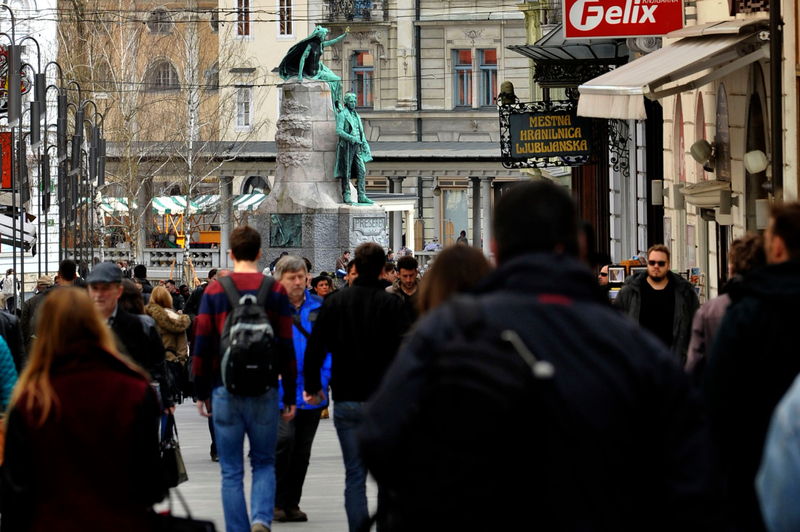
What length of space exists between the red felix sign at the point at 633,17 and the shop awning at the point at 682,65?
100 centimetres

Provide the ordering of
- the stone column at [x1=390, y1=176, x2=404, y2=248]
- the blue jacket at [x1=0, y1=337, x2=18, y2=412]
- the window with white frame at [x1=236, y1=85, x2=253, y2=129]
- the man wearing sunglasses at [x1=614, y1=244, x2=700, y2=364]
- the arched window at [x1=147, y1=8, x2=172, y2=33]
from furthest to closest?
1. the window with white frame at [x1=236, y1=85, x2=253, y2=129]
2. the arched window at [x1=147, y1=8, x2=172, y2=33]
3. the stone column at [x1=390, y1=176, x2=404, y2=248]
4. the man wearing sunglasses at [x1=614, y1=244, x2=700, y2=364]
5. the blue jacket at [x1=0, y1=337, x2=18, y2=412]

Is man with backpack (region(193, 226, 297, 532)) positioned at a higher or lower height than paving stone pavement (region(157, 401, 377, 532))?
higher

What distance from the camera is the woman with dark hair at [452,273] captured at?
4.46 metres

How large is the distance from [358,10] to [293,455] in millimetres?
57579

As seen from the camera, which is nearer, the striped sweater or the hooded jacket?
the striped sweater

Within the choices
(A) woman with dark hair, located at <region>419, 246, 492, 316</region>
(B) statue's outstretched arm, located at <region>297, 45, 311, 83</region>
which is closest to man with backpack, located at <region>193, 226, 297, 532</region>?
(A) woman with dark hair, located at <region>419, 246, 492, 316</region>

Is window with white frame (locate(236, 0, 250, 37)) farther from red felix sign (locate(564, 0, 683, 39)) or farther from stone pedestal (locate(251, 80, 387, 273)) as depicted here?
red felix sign (locate(564, 0, 683, 39))

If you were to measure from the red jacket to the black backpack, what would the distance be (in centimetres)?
253

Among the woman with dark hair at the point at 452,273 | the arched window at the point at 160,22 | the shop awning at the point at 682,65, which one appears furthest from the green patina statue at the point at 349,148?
the arched window at the point at 160,22

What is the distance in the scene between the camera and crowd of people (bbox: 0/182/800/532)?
10.0ft

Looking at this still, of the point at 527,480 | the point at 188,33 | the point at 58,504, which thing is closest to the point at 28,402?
the point at 58,504

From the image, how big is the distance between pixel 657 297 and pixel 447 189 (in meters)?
56.6

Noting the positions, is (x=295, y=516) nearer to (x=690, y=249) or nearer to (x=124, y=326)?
(x=124, y=326)

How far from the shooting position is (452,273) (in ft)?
14.8
